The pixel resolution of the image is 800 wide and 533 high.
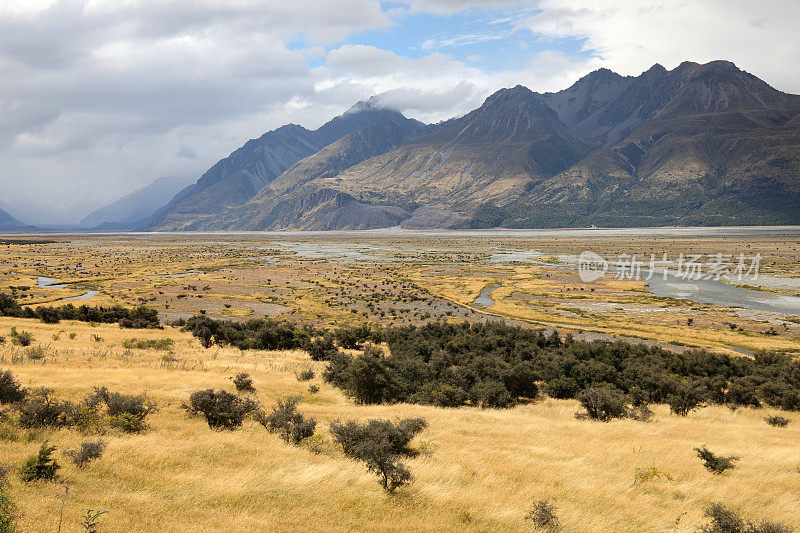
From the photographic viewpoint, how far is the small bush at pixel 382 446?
11109mm

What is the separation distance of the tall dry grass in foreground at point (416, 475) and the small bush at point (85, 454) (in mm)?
230

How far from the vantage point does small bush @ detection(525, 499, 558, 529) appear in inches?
392

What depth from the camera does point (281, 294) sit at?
74.9 m

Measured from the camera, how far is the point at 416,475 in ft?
40.4

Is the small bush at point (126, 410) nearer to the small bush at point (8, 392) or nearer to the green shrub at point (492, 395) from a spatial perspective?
the small bush at point (8, 392)

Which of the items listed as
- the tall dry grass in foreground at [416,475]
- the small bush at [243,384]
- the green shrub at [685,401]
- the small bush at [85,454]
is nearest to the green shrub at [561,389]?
the green shrub at [685,401]

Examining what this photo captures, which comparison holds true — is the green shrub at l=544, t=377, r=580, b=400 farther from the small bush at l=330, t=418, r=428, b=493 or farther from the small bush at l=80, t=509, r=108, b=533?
the small bush at l=80, t=509, r=108, b=533

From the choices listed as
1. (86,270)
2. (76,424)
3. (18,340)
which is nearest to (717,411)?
(76,424)

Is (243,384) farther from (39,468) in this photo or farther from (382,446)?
(382,446)

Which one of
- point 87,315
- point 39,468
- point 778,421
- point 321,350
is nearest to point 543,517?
point 39,468

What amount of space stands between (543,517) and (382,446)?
4.41m

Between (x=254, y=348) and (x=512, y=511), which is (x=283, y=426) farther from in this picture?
(x=254, y=348)

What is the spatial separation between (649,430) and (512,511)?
11.4 m

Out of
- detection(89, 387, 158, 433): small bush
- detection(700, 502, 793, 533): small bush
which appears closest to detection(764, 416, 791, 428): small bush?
detection(700, 502, 793, 533): small bush
